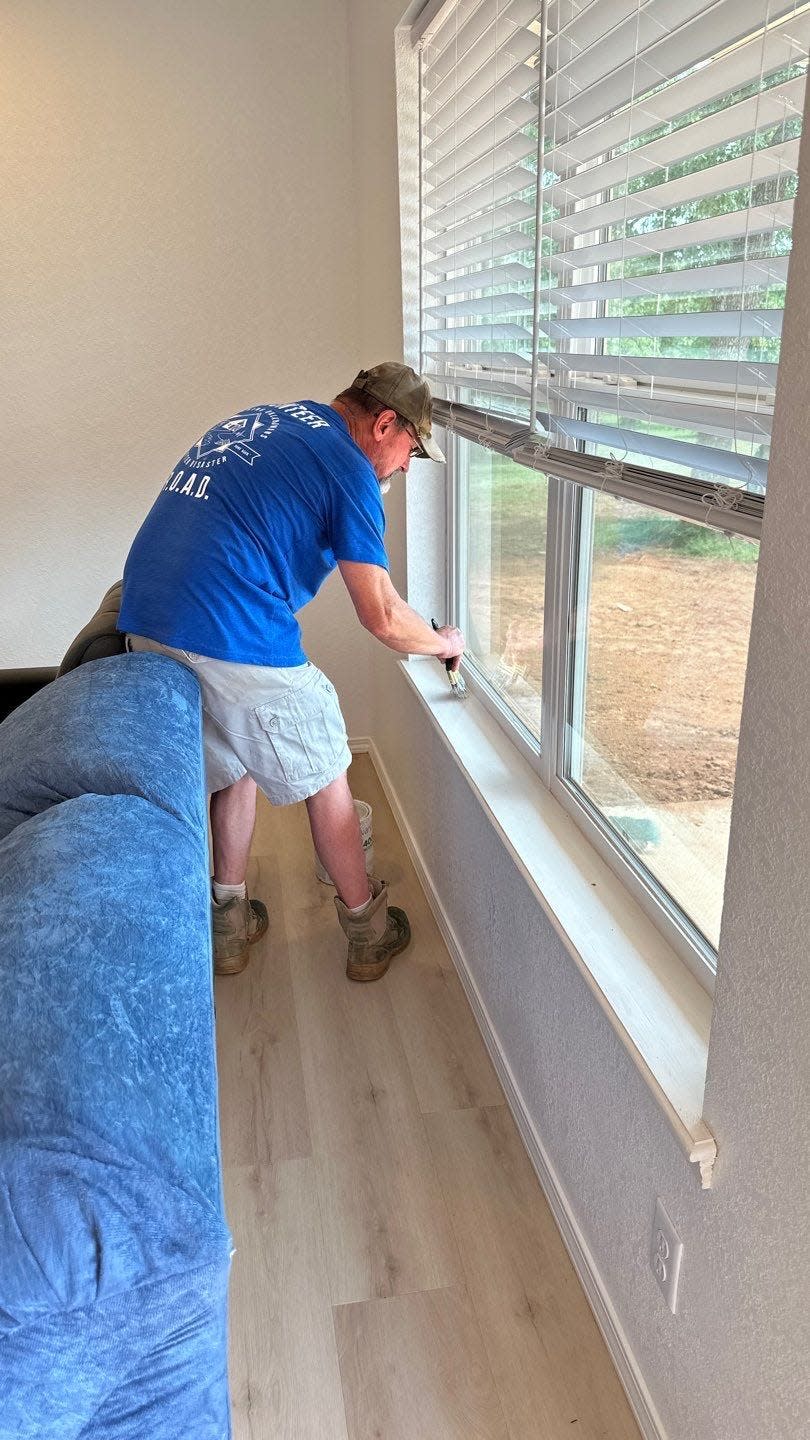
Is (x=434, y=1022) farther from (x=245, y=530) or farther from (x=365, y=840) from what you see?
(x=245, y=530)

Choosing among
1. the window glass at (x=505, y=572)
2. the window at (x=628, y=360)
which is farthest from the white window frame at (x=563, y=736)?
the window glass at (x=505, y=572)

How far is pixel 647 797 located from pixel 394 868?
4.71 feet

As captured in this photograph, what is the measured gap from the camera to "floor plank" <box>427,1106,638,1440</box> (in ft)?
4.60

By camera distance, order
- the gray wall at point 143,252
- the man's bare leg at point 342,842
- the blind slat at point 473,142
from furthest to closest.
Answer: the gray wall at point 143,252
the man's bare leg at point 342,842
the blind slat at point 473,142

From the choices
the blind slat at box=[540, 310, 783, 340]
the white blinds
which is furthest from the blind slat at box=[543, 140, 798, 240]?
→ the blind slat at box=[540, 310, 783, 340]

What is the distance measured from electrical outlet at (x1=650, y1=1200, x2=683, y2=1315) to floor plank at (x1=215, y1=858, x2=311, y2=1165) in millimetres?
776

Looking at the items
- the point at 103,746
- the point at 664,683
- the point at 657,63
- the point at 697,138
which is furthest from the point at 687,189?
the point at 103,746

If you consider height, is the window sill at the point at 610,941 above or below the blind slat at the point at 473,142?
below

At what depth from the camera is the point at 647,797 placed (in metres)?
1.52

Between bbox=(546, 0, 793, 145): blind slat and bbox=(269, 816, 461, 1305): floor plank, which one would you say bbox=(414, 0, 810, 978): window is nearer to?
bbox=(546, 0, 793, 145): blind slat

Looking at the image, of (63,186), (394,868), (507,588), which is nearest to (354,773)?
(394,868)

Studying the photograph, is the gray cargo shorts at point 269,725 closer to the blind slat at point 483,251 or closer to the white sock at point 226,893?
the white sock at point 226,893

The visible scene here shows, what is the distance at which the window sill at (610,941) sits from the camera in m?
1.18

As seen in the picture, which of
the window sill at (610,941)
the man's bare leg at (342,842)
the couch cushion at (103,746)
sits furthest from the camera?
the man's bare leg at (342,842)
